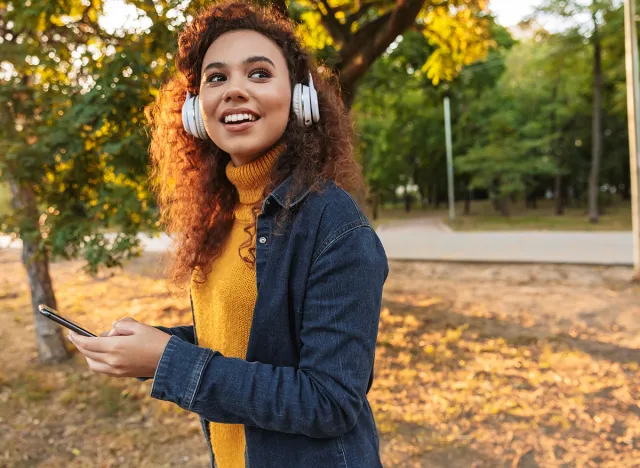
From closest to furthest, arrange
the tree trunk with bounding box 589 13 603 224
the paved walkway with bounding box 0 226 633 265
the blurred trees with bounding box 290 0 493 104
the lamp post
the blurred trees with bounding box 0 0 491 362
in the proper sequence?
the blurred trees with bounding box 0 0 491 362 < the blurred trees with bounding box 290 0 493 104 < the lamp post < the paved walkway with bounding box 0 226 633 265 < the tree trunk with bounding box 589 13 603 224

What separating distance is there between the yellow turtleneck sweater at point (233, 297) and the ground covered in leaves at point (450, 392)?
915 millimetres

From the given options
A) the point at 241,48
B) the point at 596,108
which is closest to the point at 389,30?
the point at 241,48

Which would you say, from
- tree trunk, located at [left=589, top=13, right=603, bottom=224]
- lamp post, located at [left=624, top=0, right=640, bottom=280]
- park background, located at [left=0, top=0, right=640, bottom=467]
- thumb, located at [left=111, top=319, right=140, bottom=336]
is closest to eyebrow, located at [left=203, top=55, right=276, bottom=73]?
thumb, located at [left=111, top=319, right=140, bottom=336]

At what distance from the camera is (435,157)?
27703 millimetres

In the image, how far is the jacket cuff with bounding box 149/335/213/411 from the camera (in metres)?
0.94

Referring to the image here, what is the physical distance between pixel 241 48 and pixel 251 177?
11.9 inches

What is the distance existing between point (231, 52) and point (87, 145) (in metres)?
2.72

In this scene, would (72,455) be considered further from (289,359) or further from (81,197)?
(289,359)

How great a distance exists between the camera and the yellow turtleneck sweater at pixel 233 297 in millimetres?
1130

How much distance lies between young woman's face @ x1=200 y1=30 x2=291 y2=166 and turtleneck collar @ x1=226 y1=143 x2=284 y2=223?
0.02m

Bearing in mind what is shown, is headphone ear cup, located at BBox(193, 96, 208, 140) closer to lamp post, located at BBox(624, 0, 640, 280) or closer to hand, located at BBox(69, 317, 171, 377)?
hand, located at BBox(69, 317, 171, 377)

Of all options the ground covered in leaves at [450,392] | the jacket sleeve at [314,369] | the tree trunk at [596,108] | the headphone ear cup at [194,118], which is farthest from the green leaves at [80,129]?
the tree trunk at [596,108]

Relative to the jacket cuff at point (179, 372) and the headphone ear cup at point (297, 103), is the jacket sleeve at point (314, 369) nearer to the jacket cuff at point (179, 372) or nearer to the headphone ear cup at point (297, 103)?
the jacket cuff at point (179, 372)

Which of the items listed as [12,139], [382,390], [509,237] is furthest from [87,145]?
[509,237]
